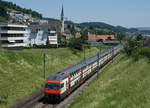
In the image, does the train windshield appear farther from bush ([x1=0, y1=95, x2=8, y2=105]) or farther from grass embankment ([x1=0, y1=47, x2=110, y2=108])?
bush ([x1=0, y1=95, x2=8, y2=105])

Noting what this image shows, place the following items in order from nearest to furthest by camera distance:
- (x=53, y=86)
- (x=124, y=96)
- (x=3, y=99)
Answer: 1. (x=124, y=96)
2. (x=53, y=86)
3. (x=3, y=99)

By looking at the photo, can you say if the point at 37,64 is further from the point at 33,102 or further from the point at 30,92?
the point at 33,102

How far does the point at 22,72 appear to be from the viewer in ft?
145

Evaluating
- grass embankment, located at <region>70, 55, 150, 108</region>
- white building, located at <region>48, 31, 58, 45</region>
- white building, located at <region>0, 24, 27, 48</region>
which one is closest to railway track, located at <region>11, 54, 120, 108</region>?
grass embankment, located at <region>70, 55, 150, 108</region>

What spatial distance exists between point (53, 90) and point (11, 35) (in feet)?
173

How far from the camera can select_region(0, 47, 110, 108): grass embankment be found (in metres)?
31.1

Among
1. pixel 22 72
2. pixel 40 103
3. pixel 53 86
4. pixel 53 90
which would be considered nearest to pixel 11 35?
pixel 22 72

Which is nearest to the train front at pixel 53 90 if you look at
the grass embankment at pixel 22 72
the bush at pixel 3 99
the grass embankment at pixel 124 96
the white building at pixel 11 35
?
the grass embankment at pixel 124 96

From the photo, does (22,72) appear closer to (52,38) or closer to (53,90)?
(53,90)

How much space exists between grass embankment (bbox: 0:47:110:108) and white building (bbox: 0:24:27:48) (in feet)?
65.1

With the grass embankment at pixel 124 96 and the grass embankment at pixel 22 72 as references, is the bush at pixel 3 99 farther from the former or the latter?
the grass embankment at pixel 124 96

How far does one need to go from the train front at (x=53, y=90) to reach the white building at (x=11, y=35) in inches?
1959

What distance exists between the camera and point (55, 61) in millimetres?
60031

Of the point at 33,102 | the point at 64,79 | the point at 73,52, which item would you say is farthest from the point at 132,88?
the point at 73,52
